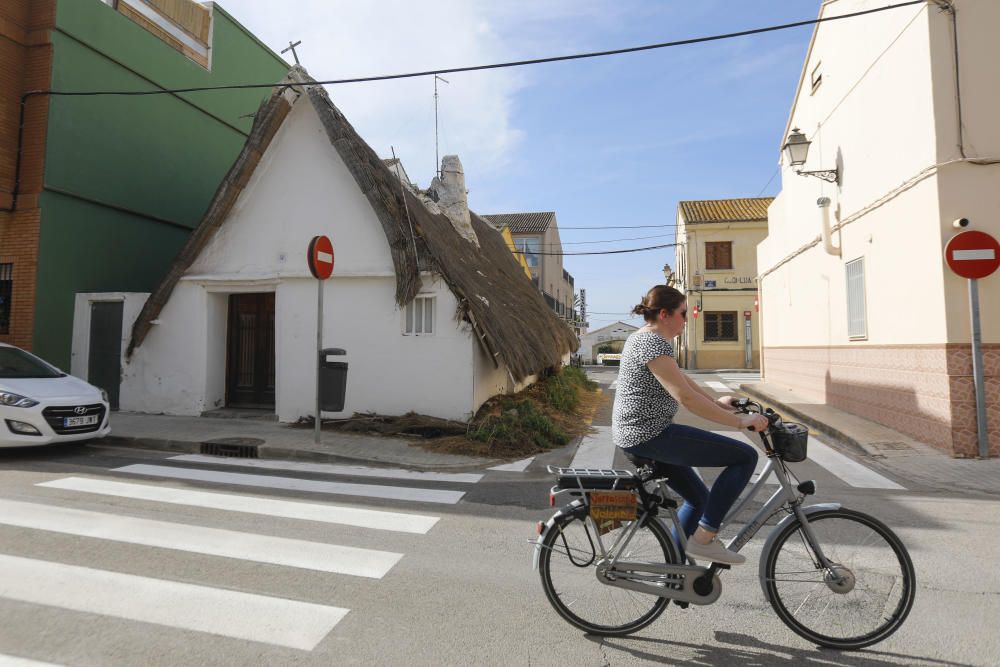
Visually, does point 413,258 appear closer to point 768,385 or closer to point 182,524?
point 182,524

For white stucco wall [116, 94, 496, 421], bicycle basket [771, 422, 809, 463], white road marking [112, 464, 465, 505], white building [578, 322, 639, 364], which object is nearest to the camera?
bicycle basket [771, 422, 809, 463]

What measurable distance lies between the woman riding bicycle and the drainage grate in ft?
21.3

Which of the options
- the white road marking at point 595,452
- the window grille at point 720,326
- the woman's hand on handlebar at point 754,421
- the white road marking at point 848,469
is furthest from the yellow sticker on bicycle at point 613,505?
the window grille at point 720,326

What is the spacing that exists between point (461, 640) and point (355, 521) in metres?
2.27

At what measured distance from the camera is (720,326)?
30688 mm

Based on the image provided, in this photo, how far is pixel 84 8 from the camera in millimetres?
11836

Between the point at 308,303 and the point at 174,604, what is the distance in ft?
24.3

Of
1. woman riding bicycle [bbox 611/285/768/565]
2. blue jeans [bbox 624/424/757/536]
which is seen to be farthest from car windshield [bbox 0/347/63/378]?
blue jeans [bbox 624/424/757/536]

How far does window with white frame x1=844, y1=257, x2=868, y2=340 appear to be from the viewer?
10.1 m

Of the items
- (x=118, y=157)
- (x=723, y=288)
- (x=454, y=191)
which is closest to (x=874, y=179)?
(x=454, y=191)

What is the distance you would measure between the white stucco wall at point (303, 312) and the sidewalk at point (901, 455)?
5.78 m

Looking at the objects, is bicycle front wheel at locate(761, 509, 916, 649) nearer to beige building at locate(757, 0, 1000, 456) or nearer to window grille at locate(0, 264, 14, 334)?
beige building at locate(757, 0, 1000, 456)

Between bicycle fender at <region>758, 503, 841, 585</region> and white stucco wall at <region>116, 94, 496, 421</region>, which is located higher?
white stucco wall at <region>116, 94, 496, 421</region>

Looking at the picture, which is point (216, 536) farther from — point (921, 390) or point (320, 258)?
point (921, 390)
